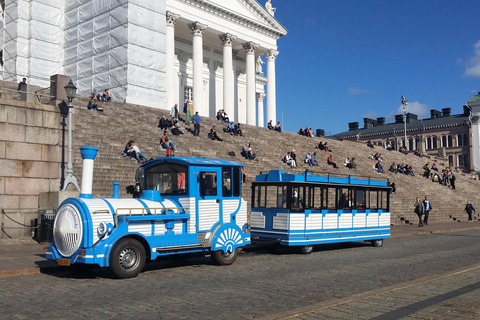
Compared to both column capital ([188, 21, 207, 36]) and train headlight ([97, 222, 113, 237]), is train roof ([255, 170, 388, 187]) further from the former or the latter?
column capital ([188, 21, 207, 36])

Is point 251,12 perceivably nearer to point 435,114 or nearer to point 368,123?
point 435,114

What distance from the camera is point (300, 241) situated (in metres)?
16.1

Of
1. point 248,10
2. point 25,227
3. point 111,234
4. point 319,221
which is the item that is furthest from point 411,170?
point 111,234

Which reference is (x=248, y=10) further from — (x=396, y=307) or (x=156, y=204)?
(x=396, y=307)

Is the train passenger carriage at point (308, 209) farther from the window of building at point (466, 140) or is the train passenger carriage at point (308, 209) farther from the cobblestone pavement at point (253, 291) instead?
the window of building at point (466, 140)

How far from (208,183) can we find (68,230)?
3537 millimetres

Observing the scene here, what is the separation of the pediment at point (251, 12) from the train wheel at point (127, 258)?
4266 centimetres

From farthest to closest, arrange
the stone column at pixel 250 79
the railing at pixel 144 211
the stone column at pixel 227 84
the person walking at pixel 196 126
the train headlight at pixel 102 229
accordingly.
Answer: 1. the stone column at pixel 250 79
2. the stone column at pixel 227 84
3. the person walking at pixel 196 126
4. the railing at pixel 144 211
5. the train headlight at pixel 102 229

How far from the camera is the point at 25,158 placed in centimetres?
1795

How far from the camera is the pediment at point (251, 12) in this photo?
A: 52.1m

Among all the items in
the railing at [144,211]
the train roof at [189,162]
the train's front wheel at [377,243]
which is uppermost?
the train roof at [189,162]

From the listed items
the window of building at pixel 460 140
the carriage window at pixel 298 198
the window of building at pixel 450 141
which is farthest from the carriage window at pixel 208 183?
the window of building at pixel 450 141

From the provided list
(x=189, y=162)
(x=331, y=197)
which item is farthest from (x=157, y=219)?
(x=331, y=197)

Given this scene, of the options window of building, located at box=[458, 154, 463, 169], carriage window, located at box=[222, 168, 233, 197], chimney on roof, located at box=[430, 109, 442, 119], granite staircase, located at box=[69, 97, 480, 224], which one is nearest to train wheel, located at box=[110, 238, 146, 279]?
carriage window, located at box=[222, 168, 233, 197]
